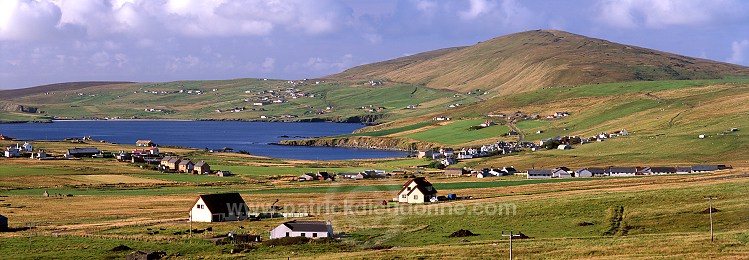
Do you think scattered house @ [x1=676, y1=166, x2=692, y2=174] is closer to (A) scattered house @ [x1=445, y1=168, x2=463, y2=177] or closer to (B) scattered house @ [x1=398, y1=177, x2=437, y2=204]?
(A) scattered house @ [x1=445, y1=168, x2=463, y2=177]

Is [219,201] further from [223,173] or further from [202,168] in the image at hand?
[202,168]

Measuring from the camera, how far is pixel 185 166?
119 m

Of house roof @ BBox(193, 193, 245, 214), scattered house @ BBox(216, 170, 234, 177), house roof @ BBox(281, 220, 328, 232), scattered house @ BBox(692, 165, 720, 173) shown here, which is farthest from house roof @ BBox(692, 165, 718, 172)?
house roof @ BBox(281, 220, 328, 232)

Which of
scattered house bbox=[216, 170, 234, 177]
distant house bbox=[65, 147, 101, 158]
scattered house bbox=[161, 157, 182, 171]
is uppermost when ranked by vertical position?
distant house bbox=[65, 147, 101, 158]

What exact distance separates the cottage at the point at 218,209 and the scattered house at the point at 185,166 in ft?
182

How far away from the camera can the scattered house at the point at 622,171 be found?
10647cm

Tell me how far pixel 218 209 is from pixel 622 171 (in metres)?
60.4

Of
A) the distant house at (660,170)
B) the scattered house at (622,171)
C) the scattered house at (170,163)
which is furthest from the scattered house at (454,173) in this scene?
the scattered house at (170,163)

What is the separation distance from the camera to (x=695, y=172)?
99375 mm

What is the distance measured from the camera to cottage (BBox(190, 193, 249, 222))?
61.9 m

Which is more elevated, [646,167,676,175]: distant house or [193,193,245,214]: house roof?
[646,167,676,175]: distant house

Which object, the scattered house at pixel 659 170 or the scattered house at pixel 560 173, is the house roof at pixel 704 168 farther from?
the scattered house at pixel 560 173

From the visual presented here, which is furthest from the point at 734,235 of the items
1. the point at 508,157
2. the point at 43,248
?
the point at 508,157

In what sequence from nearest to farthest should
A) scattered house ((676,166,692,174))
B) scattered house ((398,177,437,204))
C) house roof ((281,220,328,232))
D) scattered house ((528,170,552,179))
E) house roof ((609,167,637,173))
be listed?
house roof ((281,220,328,232))
scattered house ((398,177,437,204))
scattered house ((676,166,692,174))
scattered house ((528,170,552,179))
house roof ((609,167,637,173))
